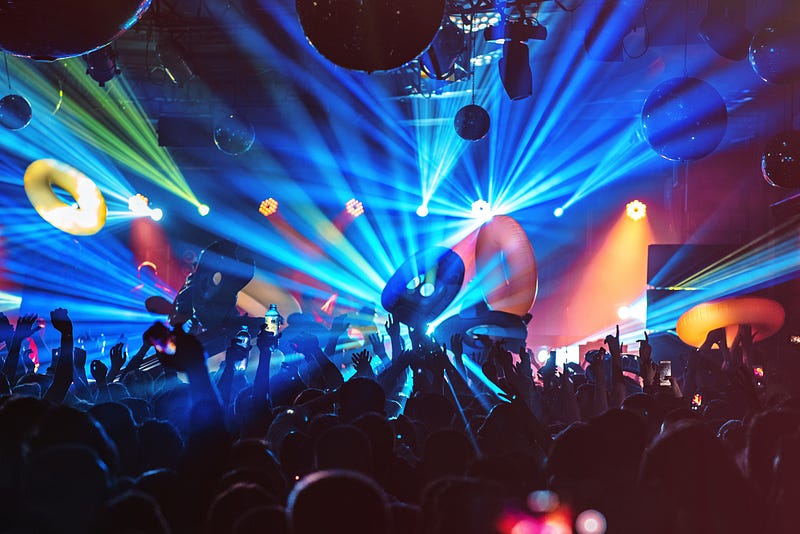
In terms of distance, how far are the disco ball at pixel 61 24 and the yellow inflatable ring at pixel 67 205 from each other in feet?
18.6

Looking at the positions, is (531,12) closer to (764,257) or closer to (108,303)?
(764,257)

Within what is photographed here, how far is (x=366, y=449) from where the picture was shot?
208 centimetres

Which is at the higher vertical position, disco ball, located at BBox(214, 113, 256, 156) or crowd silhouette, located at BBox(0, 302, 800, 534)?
disco ball, located at BBox(214, 113, 256, 156)

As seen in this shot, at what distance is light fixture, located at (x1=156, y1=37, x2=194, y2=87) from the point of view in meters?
7.47

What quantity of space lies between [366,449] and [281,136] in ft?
34.2

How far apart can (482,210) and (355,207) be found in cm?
239

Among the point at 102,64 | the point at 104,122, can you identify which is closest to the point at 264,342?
the point at 102,64

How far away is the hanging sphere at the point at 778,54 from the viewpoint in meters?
3.93

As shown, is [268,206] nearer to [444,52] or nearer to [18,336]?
[444,52]

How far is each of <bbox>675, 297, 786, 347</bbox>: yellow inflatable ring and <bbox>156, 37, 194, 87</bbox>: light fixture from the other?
18.7 feet

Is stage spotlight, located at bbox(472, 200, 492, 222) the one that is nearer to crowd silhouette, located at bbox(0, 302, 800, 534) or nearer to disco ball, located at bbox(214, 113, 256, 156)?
disco ball, located at bbox(214, 113, 256, 156)

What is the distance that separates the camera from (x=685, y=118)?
4215 mm

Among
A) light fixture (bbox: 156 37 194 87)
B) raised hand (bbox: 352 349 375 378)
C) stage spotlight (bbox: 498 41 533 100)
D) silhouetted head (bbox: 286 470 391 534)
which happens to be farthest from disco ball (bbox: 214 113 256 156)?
silhouetted head (bbox: 286 470 391 534)

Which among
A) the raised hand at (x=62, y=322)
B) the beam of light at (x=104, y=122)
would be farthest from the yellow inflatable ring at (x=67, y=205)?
the raised hand at (x=62, y=322)
